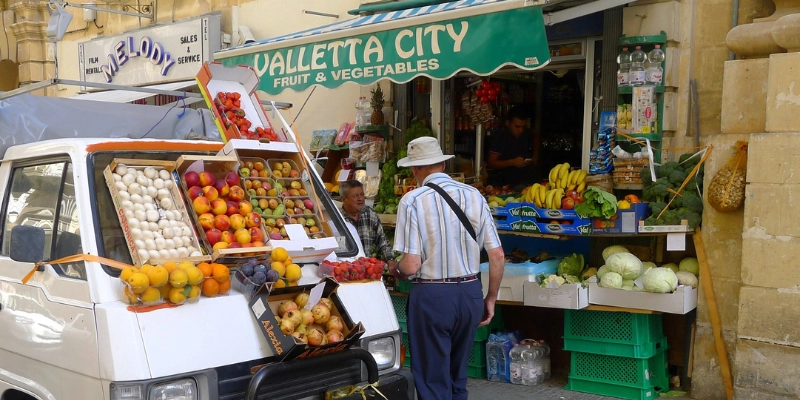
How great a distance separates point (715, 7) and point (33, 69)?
12.6 m

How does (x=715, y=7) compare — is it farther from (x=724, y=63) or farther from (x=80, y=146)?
(x=80, y=146)

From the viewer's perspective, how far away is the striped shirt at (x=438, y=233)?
4.54 m

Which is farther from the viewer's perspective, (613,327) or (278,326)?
(613,327)

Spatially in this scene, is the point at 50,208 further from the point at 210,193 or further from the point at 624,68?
the point at 624,68

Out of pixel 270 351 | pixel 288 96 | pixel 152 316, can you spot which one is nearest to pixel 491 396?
pixel 270 351

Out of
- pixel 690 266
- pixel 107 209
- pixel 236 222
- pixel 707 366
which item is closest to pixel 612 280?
pixel 690 266

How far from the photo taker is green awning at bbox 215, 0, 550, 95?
19.1 feet

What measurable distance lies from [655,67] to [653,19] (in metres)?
0.46

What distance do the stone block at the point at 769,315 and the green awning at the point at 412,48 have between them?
2.32 m

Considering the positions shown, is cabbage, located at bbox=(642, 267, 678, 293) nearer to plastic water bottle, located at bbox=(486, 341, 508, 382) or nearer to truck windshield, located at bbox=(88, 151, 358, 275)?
plastic water bottle, located at bbox=(486, 341, 508, 382)

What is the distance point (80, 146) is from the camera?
4.09 m

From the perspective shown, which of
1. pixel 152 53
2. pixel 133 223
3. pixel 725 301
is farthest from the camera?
pixel 152 53

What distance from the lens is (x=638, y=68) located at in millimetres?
6582

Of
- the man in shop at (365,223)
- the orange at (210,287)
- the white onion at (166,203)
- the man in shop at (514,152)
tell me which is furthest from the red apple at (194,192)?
the man in shop at (514,152)
